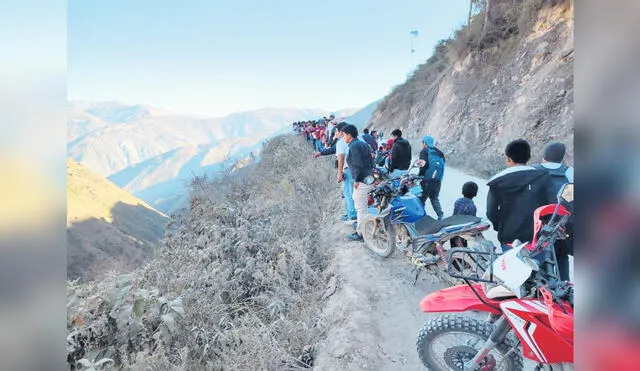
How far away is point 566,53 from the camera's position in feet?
35.0

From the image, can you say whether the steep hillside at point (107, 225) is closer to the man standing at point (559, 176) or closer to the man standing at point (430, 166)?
the man standing at point (430, 166)

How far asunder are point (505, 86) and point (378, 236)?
10.2 m

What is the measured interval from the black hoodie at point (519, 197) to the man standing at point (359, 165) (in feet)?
7.01

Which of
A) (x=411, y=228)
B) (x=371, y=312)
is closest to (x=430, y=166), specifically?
(x=411, y=228)

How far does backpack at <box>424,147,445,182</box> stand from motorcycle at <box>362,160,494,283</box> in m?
0.18

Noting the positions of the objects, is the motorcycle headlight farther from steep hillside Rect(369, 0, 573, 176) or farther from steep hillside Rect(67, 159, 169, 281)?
steep hillside Rect(67, 159, 169, 281)

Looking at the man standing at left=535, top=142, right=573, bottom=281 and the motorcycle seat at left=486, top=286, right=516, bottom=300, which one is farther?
the man standing at left=535, top=142, right=573, bottom=281

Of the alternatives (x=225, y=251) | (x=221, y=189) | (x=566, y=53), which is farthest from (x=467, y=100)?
(x=225, y=251)

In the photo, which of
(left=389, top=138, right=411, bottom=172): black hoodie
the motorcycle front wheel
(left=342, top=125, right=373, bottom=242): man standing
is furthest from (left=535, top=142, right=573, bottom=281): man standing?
(left=389, top=138, right=411, bottom=172): black hoodie

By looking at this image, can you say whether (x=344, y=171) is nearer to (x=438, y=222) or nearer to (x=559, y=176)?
(x=438, y=222)

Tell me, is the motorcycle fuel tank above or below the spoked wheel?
above

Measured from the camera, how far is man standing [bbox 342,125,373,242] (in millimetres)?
4906

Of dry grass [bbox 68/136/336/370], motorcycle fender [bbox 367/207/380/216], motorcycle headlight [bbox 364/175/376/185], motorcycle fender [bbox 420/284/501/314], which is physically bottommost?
dry grass [bbox 68/136/336/370]

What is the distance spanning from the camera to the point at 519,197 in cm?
283
